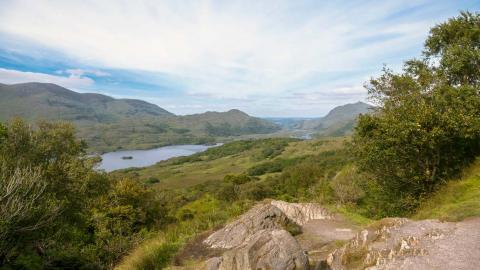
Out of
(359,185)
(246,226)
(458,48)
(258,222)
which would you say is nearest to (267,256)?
(246,226)

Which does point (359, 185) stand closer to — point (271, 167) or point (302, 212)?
point (302, 212)

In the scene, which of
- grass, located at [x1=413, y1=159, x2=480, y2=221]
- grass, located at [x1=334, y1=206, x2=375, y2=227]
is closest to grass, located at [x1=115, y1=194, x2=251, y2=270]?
grass, located at [x1=334, y1=206, x2=375, y2=227]

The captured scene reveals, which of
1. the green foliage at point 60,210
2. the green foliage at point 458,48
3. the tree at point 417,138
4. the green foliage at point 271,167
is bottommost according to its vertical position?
the green foliage at point 271,167

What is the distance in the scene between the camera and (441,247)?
35.2 ft

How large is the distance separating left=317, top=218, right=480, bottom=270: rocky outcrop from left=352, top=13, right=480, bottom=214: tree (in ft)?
24.7

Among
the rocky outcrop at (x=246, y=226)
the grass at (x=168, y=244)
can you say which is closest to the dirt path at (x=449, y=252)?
the rocky outcrop at (x=246, y=226)

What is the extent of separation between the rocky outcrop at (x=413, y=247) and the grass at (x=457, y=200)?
3.73 ft

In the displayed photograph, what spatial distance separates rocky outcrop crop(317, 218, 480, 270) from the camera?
9930 millimetres

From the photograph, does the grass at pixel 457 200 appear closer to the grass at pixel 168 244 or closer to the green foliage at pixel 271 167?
the grass at pixel 168 244

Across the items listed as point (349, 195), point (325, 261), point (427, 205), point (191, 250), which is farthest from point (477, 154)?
point (191, 250)

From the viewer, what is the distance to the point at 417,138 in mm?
19312

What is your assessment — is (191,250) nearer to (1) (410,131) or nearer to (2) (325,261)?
(2) (325,261)

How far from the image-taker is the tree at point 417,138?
63.7 feet

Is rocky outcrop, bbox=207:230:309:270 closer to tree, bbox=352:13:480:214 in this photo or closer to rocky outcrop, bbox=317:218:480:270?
rocky outcrop, bbox=317:218:480:270
